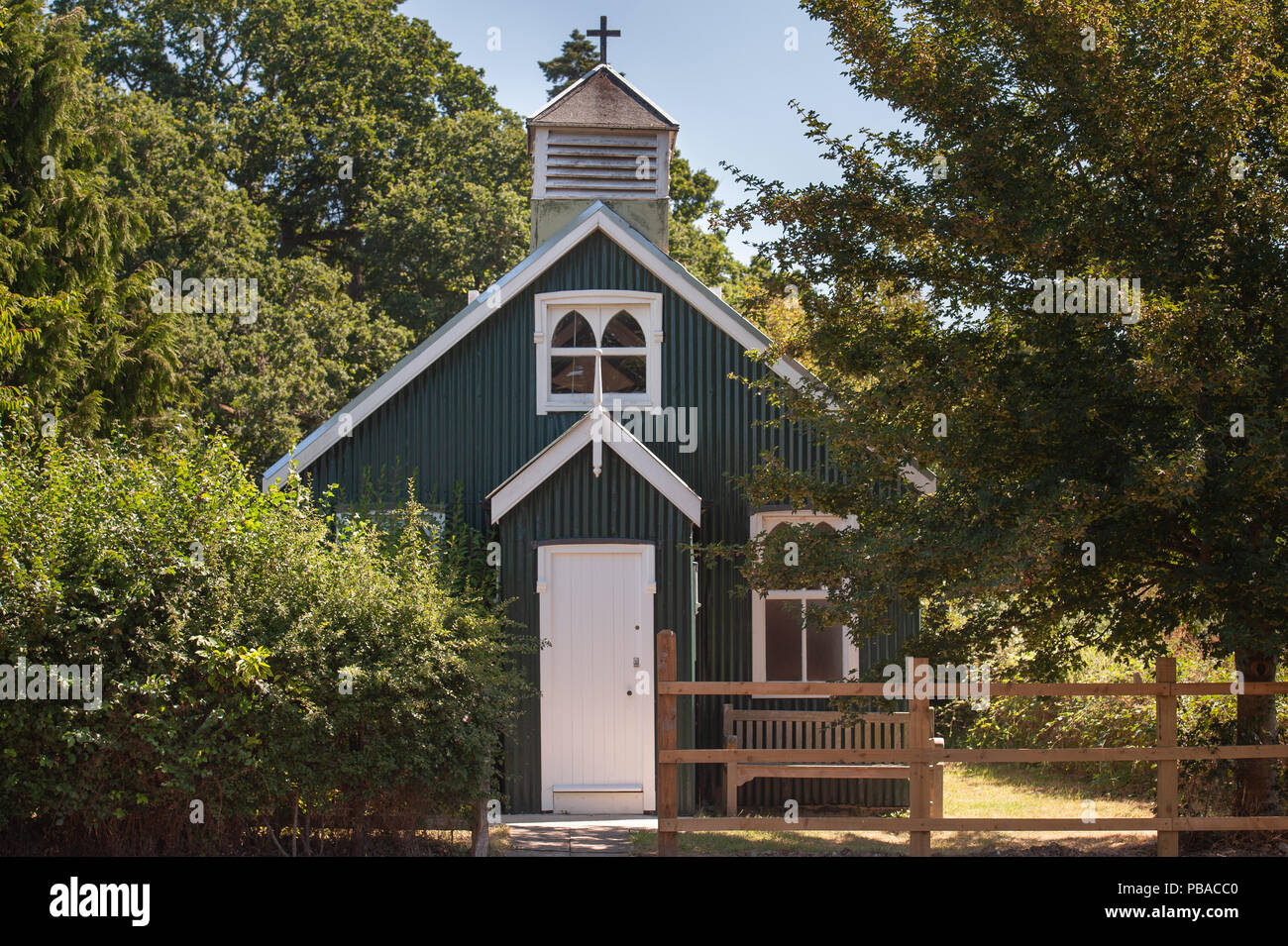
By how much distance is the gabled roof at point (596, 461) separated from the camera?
12.7 meters

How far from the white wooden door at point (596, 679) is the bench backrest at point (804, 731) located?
1.21 m

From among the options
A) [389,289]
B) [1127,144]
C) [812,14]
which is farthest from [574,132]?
[389,289]

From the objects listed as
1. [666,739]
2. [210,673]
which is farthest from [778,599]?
[210,673]

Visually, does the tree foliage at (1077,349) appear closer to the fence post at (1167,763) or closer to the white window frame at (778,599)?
the fence post at (1167,763)

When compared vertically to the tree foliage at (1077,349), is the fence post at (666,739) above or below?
below

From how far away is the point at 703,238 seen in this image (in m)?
37.9

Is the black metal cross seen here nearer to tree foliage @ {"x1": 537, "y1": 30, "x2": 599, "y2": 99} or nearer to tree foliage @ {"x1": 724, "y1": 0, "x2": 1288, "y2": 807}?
tree foliage @ {"x1": 724, "y1": 0, "x2": 1288, "y2": 807}

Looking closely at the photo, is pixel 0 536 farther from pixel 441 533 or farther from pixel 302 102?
pixel 302 102

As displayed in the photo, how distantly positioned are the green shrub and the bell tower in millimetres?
7010

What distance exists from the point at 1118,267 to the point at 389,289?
1155 inches

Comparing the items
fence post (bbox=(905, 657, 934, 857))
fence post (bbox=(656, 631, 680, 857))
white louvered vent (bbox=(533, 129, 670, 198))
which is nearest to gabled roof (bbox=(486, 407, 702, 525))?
fence post (bbox=(656, 631, 680, 857))

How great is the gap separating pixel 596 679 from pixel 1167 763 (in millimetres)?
5439

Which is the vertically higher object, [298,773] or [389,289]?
[389,289]

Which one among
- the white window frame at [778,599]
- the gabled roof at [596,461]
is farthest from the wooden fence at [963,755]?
the white window frame at [778,599]
